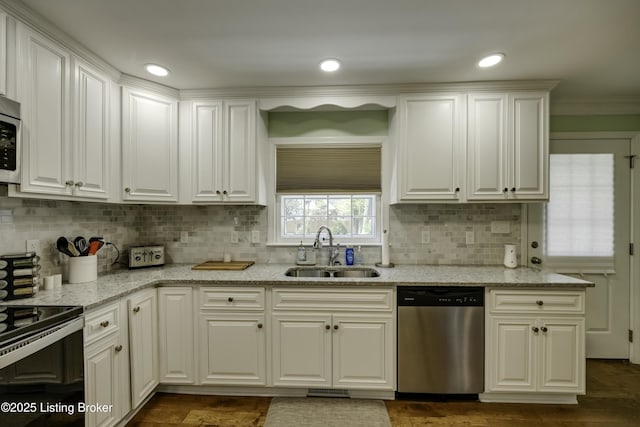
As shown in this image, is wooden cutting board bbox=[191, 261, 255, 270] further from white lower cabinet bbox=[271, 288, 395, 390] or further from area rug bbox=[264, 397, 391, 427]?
area rug bbox=[264, 397, 391, 427]

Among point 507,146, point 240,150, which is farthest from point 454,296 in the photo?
point 240,150

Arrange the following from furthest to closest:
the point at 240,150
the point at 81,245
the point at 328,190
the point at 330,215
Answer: the point at 330,215 → the point at 328,190 → the point at 240,150 → the point at 81,245

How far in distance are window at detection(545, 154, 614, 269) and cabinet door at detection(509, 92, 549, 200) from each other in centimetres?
54

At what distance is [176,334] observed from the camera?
7.39ft

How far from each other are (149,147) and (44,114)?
2.57ft

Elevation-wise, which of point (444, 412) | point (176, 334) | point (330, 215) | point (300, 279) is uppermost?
point (330, 215)

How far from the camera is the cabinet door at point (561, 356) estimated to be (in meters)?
2.12

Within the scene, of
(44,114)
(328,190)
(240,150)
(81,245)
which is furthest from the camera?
(328,190)

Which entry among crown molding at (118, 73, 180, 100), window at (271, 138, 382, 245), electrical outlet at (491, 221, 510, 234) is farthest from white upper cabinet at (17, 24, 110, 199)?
electrical outlet at (491, 221, 510, 234)

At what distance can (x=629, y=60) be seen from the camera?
7.00ft

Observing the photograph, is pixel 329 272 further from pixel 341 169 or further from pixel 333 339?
pixel 341 169

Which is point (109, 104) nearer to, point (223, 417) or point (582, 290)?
point (223, 417)

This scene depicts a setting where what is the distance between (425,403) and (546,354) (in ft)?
3.04

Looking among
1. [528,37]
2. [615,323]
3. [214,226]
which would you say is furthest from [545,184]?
[214,226]
